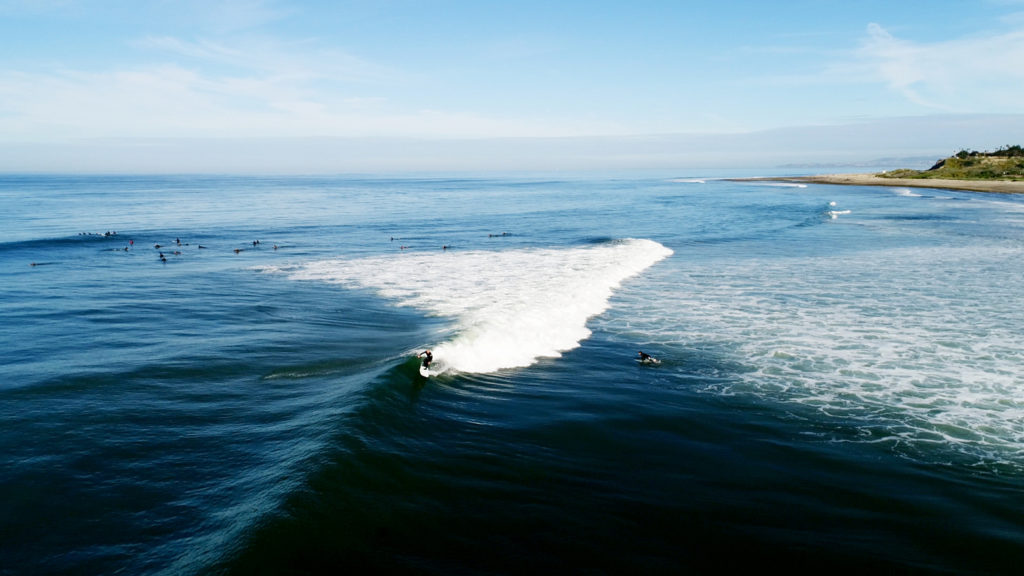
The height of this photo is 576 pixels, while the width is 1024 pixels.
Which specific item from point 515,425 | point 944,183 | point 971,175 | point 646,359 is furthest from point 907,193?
point 515,425

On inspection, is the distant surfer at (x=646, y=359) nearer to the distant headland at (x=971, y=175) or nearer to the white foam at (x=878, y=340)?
the white foam at (x=878, y=340)

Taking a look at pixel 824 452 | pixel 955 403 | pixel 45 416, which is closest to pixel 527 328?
pixel 824 452

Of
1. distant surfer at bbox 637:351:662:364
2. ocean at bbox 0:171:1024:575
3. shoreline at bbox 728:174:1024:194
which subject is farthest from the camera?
shoreline at bbox 728:174:1024:194

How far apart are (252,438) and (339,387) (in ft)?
10.0

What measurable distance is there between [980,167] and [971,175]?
312 inches

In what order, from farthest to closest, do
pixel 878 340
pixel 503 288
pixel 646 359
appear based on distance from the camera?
pixel 503 288 → pixel 878 340 → pixel 646 359

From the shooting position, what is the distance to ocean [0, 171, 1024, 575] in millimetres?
9320

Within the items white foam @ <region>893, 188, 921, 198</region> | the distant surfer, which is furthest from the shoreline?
the distant surfer

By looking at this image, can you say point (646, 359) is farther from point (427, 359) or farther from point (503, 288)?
point (503, 288)

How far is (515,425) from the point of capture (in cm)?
1343

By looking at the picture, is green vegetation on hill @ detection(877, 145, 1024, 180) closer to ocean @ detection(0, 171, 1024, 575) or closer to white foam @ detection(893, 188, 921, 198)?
white foam @ detection(893, 188, 921, 198)

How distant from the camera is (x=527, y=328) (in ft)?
70.3

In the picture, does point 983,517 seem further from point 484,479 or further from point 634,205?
point 634,205

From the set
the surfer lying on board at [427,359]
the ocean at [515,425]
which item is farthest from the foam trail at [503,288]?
the surfer lying on board at [427,359]
